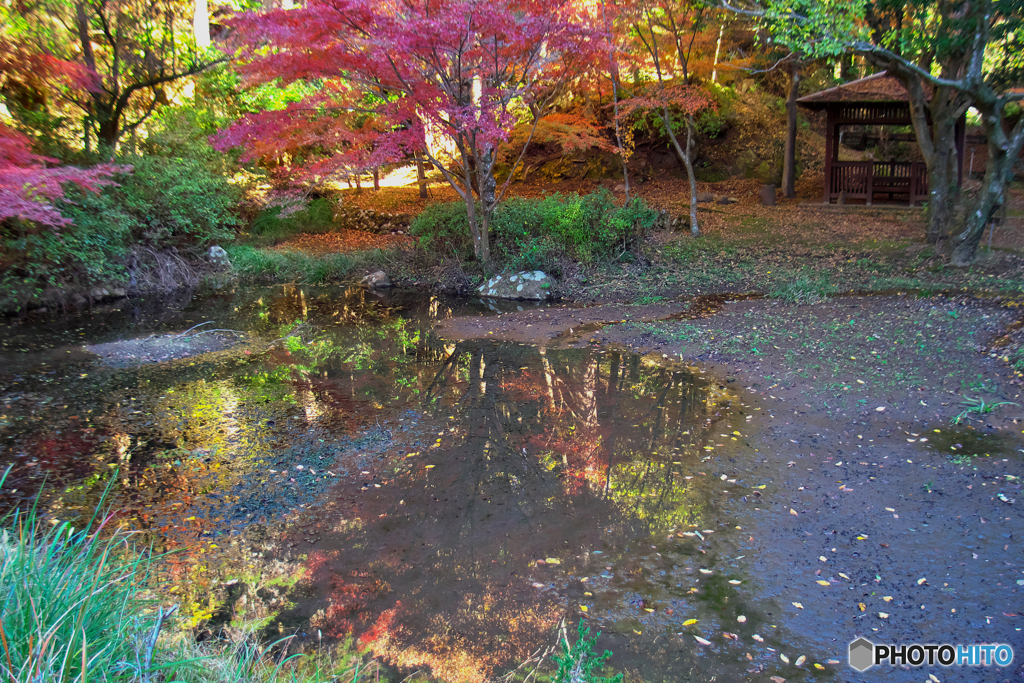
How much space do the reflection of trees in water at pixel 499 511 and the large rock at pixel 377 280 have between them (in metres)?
6.99

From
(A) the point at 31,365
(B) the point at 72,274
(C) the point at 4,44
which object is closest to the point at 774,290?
(A) the point at 31,365

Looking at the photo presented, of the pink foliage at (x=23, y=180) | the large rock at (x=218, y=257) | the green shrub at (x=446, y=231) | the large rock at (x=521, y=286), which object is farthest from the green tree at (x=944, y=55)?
the large rock at (x=218, y=257)

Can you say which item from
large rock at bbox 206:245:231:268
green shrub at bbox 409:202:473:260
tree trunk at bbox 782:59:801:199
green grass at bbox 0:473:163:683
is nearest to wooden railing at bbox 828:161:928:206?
tree trunk at bbox 782:59:801:199

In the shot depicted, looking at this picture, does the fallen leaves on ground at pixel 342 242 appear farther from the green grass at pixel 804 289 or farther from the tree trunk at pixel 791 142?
the tree trunk at pixel 791 142

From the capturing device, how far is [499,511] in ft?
15.9

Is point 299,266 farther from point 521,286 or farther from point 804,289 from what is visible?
point 804,289

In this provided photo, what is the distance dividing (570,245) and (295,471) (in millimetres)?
8698

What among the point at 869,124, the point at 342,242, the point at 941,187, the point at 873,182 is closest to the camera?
the point at 941,187

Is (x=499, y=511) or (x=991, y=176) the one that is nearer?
(x=499, y=511)

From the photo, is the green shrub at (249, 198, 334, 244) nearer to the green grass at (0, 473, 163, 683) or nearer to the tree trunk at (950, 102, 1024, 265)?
the tree trunk at (950, 102, 1024, 265)

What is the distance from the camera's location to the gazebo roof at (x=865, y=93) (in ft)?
50.5

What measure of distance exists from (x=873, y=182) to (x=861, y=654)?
55.0ft

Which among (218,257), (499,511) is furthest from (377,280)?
(499,511)

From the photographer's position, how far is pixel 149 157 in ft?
45.0
